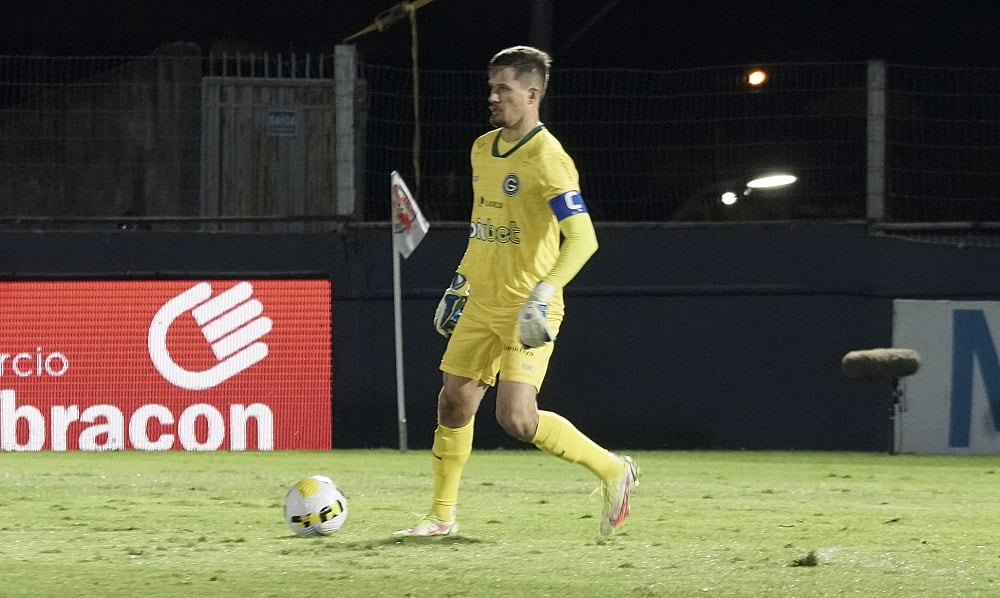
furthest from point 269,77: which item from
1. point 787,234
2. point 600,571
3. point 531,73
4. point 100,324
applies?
point 600,571

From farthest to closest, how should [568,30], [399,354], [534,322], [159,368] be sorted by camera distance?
[568,30]
[159,368]
[399,354]
[534,322]

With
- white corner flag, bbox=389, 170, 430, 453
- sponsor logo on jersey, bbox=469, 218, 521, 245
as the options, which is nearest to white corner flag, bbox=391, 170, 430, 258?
white corner flag, bbox=389, 170, 430, 453

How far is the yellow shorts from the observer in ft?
22.7

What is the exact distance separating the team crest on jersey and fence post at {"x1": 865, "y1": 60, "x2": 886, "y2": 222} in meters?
7.53

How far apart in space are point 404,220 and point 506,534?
20.4 feet

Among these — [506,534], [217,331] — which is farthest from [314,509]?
[217,331]

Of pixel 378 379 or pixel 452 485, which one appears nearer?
pixel 452 485

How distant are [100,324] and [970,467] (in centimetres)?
710

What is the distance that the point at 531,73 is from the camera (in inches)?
275

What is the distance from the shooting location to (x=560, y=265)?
6828mm

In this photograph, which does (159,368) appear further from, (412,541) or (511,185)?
(511,185)

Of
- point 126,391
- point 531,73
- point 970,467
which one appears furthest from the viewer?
point 126,391

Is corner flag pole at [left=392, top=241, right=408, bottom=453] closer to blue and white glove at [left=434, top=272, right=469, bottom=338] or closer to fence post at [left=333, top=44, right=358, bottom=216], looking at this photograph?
fence post at [left=333, top=44, right=358, bottom=216]

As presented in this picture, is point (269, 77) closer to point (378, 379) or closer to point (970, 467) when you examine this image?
point (378, 379)
